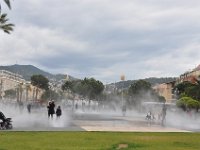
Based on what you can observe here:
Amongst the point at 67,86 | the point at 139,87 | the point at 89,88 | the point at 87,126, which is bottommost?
the point at 87,126

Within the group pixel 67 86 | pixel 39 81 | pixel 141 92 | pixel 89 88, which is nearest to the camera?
pixel 141 92

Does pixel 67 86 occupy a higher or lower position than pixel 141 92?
higher

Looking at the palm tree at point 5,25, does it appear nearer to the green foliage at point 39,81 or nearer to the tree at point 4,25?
the tree at point 4,25

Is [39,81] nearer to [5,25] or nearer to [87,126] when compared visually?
[5,25]

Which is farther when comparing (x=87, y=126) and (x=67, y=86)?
(x=67, y=86)

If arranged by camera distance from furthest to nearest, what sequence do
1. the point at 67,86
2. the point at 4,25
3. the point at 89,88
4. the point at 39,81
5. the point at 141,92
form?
the point at 67,86
the point at 39,81
the point at 89,88
the point at 141,92
the point at 4,25

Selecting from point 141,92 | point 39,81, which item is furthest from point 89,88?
point 39,81

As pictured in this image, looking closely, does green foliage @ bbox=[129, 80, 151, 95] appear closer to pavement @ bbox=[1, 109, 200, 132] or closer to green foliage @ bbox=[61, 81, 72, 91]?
green foliage @ bbox=[61, 81, 72, 91]

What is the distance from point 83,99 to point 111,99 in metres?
13.4

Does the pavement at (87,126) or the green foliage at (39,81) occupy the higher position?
the green foliage at (39,81)

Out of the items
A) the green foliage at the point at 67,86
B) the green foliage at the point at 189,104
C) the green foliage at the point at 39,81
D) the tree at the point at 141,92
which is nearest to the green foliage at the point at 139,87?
the tree at the point at 141,92

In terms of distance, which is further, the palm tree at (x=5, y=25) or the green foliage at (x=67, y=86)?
the green foliage at (x=67, y=86)

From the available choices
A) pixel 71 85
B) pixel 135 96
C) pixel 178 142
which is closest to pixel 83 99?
pixel 71 85

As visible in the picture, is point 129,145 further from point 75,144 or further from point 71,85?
point 71,85
